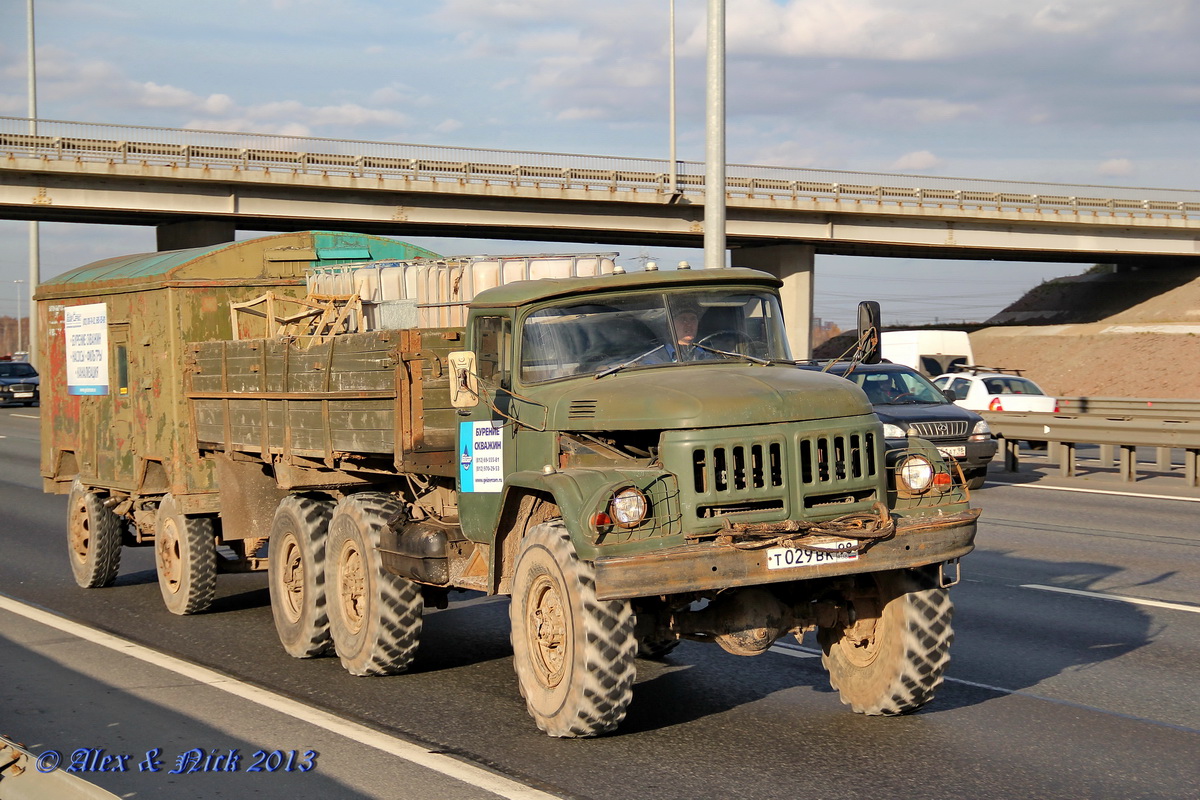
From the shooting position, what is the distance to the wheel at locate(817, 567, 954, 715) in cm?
711

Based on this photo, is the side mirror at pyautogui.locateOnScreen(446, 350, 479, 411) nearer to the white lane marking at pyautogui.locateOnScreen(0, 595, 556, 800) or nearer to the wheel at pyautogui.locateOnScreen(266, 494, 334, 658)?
the white lane marking at pyautogui.locateOnScreen(0, 595, 556, 800)

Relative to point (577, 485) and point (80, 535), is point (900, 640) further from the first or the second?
point (80, 535)

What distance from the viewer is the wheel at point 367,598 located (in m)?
8.57

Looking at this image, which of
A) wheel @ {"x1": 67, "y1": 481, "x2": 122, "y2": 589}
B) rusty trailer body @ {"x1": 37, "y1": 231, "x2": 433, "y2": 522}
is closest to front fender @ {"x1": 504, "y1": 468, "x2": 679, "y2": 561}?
rusty trailer body @ {"x1": 37, "y1": 231, "x2": 433, "y2": 522}

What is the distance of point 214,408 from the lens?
1107 centimetres

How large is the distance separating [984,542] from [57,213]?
35.6 metres

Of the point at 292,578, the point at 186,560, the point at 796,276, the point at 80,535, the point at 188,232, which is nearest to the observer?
the point at 292,578

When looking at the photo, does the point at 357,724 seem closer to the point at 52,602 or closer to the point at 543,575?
the point at 543,575

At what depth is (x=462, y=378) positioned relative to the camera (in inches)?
296

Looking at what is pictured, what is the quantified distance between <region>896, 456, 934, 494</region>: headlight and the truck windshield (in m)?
1.00

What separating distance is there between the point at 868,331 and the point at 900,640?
74.5 inches

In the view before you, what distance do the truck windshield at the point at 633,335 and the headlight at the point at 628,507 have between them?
3.64 ft

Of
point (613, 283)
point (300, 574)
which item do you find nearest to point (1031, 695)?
point (613, 283)

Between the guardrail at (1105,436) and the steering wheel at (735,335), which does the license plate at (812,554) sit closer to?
the steering wheel at (735,335)
